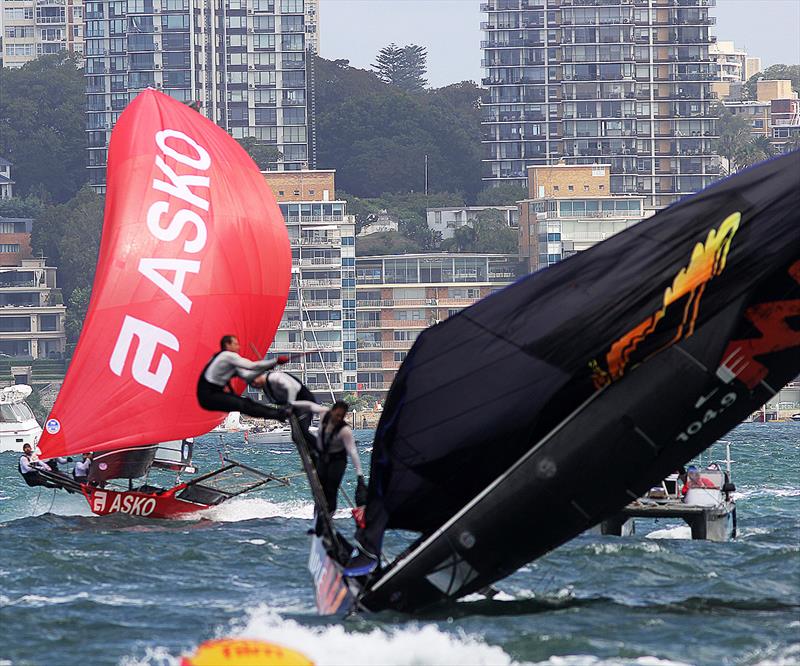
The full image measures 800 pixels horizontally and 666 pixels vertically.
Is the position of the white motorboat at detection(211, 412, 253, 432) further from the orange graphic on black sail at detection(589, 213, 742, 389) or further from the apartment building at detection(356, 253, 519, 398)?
the orange graphic on black sail at detection(589, 213, 742, 389)

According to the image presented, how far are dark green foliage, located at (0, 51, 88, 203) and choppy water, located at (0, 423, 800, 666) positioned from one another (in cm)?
10461

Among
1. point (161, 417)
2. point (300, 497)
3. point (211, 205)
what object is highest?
point (211, 205)

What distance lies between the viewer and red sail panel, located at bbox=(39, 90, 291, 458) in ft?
64.0

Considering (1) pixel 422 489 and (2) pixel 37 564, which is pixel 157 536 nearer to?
(2) pixel 37 564

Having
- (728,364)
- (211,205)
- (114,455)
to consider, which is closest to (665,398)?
(728,364)

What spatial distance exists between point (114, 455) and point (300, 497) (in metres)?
6.16

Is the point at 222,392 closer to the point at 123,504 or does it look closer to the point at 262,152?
the point at 123,504

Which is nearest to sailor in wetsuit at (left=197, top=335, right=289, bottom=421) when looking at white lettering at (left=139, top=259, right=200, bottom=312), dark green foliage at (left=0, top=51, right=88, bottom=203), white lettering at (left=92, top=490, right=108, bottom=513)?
white lettering at (left=139, top=259, right=200, bottom=312)

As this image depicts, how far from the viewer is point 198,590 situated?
46.5 feet

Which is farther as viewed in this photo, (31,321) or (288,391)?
(31,321)

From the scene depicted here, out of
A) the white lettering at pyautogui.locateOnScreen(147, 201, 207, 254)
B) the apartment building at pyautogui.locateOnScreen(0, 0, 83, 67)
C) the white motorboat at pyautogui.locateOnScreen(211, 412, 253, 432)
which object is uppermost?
the apartment building at pyautogui.locateOnScreen(0, 0, 83, 67)

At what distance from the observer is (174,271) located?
19938 millimetres

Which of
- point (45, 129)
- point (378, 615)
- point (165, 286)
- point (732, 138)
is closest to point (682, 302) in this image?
point (378, 615)

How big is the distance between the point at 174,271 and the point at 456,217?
92574mm
